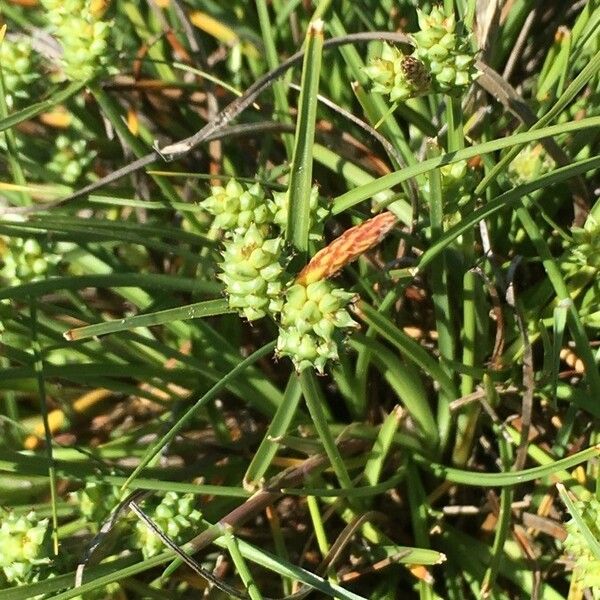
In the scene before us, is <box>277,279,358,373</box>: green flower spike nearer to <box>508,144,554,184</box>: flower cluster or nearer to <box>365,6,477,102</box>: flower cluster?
<box>365,6,477,102</box>: flower cluster

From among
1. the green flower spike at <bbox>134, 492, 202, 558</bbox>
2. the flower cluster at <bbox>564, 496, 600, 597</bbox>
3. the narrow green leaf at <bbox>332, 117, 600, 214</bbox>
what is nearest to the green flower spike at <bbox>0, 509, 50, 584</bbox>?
the green flower spike at <bbox>134, 492, 202, 558</bbox>

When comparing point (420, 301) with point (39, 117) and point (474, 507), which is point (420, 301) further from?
point (39, 117)

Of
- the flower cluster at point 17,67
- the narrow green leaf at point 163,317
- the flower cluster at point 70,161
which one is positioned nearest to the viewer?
the narrow green leaf at point 163,317

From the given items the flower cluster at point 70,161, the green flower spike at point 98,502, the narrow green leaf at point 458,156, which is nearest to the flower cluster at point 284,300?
the narrow green leaf at point 458,156

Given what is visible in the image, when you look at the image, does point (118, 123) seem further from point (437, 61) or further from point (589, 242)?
point (589, 242)

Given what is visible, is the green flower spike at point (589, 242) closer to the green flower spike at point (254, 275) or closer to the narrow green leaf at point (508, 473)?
the narrow green leaf at point (508, 473)

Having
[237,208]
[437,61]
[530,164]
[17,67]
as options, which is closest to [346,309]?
[237,208]
